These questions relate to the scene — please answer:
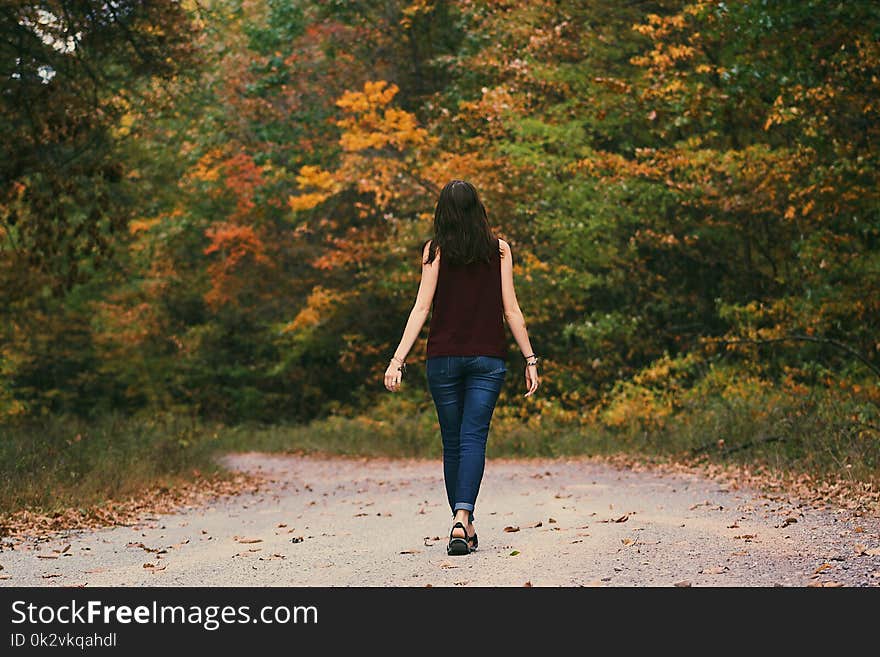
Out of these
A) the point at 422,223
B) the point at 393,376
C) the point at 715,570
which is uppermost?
the point at 422,223

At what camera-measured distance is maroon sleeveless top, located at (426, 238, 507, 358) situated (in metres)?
7.75

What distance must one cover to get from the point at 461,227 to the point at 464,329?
627 mm

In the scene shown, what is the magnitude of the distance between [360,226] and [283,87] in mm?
3779

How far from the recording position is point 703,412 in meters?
18.8

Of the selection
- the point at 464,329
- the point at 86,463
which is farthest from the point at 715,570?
the point at 86,463

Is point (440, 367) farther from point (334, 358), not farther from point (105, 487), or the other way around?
point (334, 358)

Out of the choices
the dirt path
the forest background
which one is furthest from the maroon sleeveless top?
the forest background

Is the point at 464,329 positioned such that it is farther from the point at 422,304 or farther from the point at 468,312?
the point at 422,304

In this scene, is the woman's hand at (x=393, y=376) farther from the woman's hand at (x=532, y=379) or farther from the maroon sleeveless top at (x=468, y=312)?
the woman's hand at (x=532, y=379)

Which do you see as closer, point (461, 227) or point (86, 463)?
point (461, 227)

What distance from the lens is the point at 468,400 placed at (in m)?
7.79

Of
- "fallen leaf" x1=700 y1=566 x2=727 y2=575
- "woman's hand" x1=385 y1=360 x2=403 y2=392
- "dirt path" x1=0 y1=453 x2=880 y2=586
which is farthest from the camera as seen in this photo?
"woman's hand" x1=385 y1=360 x2=403 y2=392

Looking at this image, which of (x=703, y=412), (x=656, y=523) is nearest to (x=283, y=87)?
(x=703, y=412)

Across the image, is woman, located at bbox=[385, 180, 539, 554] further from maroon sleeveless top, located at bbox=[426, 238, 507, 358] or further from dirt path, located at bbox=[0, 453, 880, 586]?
dirt path, located at bbox=[0, 453, 880, 586]
